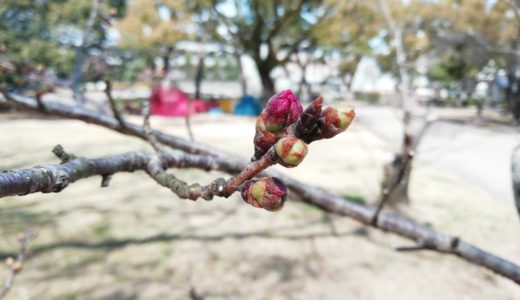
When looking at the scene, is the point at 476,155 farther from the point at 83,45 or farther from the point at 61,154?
the point at 61,154

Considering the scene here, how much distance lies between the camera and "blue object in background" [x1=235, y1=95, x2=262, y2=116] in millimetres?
29172

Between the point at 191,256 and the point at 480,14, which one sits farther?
the point at 480,14

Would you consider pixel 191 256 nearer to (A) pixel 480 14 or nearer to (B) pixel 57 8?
(A) pixel 480 14

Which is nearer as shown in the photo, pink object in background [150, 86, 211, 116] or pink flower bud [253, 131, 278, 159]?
pink flower bud [253, 131, 278, 159]

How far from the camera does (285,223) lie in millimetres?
6305

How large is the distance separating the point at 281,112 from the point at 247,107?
28.7 m

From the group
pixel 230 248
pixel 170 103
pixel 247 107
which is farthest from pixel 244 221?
pixel 247 107

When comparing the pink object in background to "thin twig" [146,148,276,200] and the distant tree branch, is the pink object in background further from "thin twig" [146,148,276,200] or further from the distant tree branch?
"thin twig" [146,148,276,200]

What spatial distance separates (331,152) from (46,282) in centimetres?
1074

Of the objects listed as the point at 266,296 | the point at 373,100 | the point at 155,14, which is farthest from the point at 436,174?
the point at 373,100

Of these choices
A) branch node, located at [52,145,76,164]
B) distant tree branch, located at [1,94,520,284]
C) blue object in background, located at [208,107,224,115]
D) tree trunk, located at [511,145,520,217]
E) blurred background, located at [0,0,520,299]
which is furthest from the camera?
blue object in background, located at [208,107,224,115]

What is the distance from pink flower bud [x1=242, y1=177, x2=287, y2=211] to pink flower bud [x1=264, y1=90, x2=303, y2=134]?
0.10 meters

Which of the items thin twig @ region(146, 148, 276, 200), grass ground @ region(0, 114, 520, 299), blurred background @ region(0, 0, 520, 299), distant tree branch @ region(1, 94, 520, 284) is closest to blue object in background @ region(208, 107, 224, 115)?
blurred background @ region(0, 0, 520, 299)

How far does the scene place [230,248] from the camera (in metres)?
5.21
